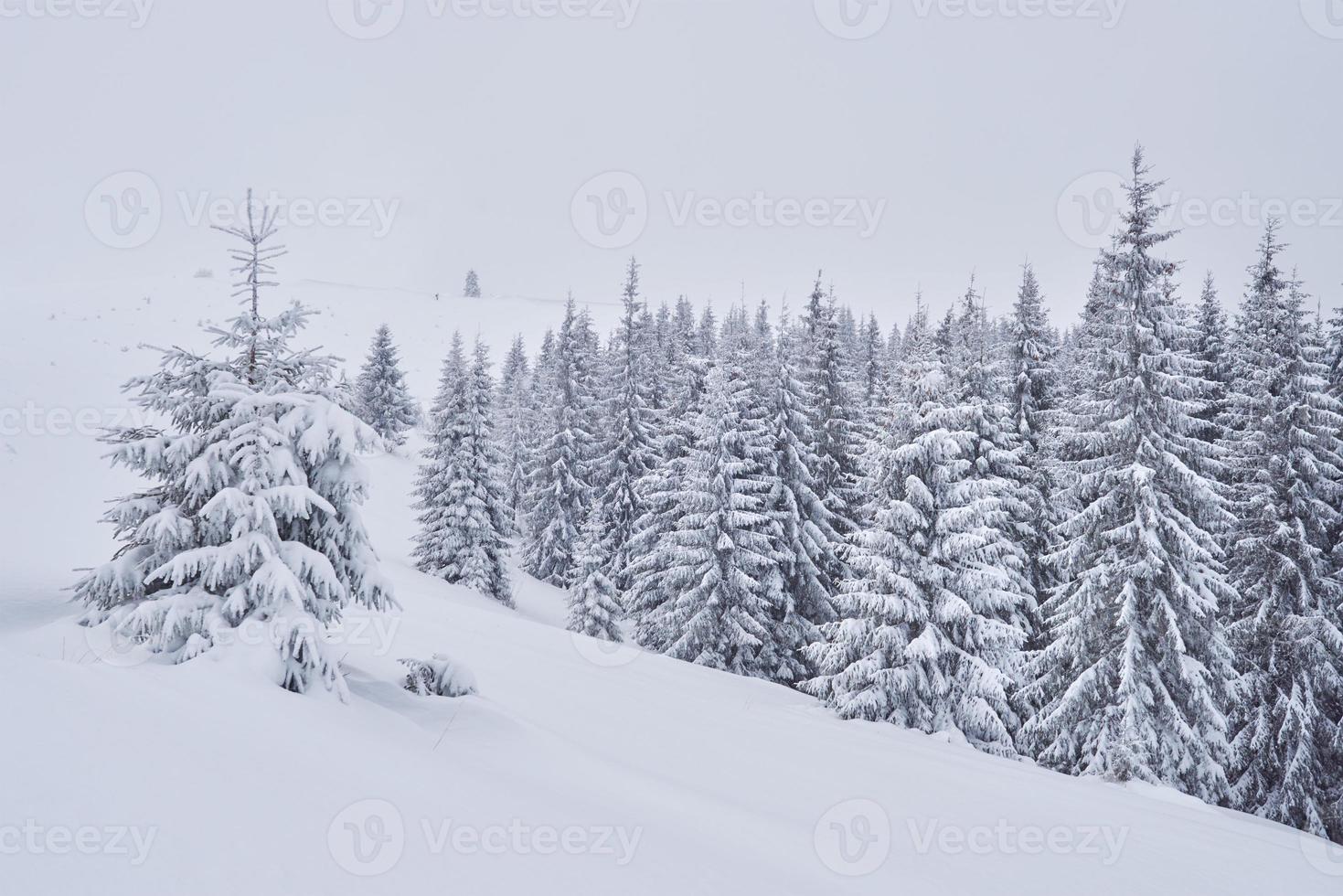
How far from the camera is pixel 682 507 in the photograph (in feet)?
76.9

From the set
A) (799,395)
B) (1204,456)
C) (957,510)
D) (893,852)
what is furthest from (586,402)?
(893,852)

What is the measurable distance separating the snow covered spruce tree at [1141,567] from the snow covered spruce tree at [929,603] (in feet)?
5.80

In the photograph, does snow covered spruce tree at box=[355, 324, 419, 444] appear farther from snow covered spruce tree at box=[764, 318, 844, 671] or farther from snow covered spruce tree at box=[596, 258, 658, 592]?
snow covered spruce tree at box=[764, 318, 844, 671]

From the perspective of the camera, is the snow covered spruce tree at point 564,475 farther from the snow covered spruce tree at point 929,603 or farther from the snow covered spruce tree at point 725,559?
the snow covered spruce tree at point 929,603

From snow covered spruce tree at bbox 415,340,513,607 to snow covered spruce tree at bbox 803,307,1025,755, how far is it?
16.3 metres

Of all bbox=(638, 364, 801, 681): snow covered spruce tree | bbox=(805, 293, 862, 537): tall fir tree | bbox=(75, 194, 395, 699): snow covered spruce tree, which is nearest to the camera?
bbox=(75, 194, 395, 699): snow covered spruce tree

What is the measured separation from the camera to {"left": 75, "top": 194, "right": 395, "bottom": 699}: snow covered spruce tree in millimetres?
5910

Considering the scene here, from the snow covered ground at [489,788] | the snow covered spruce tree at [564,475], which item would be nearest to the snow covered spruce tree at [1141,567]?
the snow covered ground at [489,788]

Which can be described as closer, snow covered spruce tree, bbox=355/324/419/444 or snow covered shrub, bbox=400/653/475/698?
snow covered shrub, bbox=400/653/475/698

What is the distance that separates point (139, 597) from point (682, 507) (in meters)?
17.8

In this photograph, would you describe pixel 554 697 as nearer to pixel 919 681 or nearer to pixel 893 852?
pixel 893 852

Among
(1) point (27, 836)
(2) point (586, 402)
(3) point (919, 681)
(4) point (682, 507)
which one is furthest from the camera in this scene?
(2) point (586, 402)

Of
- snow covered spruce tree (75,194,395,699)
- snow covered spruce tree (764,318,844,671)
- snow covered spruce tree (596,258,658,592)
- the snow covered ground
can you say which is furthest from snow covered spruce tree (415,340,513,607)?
snow covered spruce tree (75,194,395,699)

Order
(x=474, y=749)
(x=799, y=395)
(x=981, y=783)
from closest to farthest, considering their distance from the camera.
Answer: (x=474, y=749)
(x=981, y=783)
(x=799, y=395)
